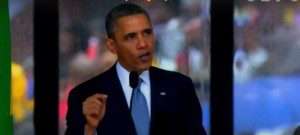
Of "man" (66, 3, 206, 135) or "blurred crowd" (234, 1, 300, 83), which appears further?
"blurred crowd" (234, 1, 300, 83)

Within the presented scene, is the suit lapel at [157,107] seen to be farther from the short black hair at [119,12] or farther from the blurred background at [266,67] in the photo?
the blurred background at [266,67]

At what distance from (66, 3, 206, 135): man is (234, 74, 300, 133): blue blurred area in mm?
408

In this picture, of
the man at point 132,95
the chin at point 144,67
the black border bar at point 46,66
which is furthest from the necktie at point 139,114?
the black border bar at point 46,66

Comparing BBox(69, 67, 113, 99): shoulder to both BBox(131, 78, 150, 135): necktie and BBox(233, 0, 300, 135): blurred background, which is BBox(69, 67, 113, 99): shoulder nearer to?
BBox(131, 78, 150, 135): necktie

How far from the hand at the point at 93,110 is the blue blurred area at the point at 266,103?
48.7 inches

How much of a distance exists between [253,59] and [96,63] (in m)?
1.46

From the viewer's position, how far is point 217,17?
5922mm

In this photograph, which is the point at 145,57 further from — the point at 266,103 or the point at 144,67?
the point at 266,103

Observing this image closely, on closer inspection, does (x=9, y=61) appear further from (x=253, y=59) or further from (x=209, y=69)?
(x=253, y=59)

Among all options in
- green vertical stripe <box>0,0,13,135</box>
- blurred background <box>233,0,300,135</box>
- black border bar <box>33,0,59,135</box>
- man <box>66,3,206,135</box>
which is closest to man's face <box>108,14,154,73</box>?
man <box>66,3,206,135</box>

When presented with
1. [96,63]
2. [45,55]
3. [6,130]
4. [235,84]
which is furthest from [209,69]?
[6,130]

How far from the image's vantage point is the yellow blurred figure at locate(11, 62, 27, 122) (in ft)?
19.5

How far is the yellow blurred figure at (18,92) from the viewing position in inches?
234

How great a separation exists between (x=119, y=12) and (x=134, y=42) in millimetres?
314
